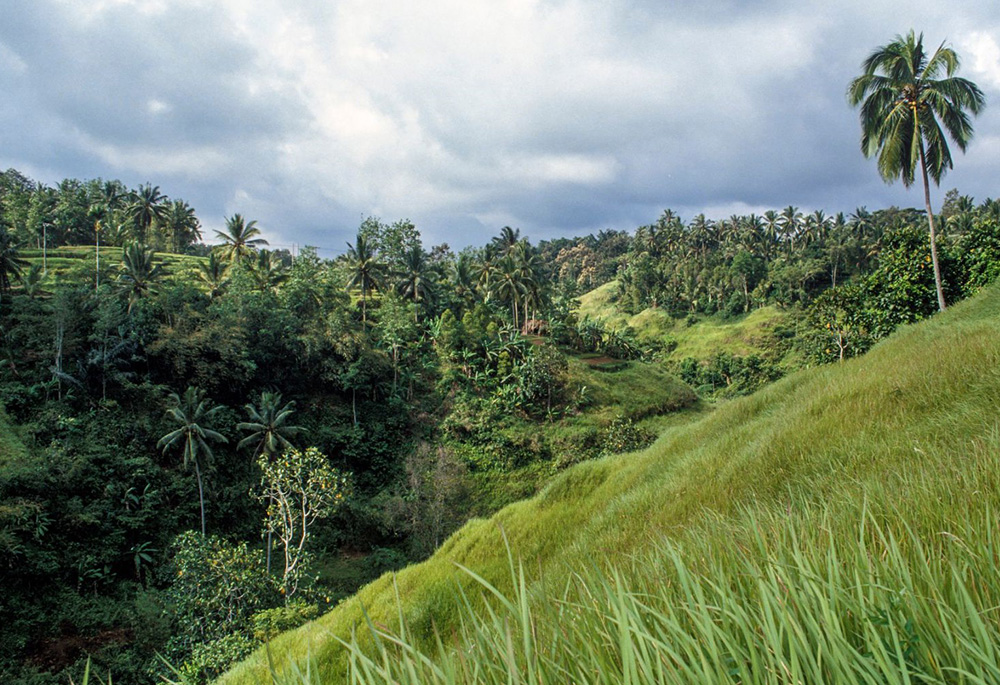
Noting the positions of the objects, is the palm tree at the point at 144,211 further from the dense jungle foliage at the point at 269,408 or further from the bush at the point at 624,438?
the bush at the point at 624,438

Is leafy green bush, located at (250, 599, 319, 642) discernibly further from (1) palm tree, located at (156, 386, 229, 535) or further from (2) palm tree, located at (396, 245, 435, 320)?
(2) palm tree, located at (396, 245, 435, 320)

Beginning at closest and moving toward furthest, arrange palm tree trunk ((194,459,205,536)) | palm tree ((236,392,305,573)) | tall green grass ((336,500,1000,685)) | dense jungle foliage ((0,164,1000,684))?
1. tall green grass ((336,500,1000,685))
2. dense jungle foliage ((0,164,1000,684))
3. palm tree trunk ((194,459,205,536))
4. palm tree ((236,392,305,573))

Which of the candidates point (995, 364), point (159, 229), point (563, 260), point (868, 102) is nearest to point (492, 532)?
point (995, 364)

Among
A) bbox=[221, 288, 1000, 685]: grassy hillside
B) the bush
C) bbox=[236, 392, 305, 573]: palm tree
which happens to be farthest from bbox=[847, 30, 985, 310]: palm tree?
bbox=[236, 392, 305, 573]: palm tree

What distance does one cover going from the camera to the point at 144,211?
71.6m

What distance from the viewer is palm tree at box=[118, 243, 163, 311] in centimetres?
3956

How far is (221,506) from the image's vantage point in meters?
34.8

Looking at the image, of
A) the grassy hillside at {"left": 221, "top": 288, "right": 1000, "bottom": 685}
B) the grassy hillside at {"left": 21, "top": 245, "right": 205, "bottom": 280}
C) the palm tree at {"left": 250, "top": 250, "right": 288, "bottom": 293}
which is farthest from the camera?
the grassy hillside at {"left": 21, "top": 245, "right": 205, "bottom": 280}

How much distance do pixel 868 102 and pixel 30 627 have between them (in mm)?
43693

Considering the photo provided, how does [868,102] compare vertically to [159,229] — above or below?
below

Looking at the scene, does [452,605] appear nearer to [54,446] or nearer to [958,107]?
[958,107]

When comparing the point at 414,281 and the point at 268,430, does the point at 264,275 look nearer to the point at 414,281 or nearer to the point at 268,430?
the point at 414,281

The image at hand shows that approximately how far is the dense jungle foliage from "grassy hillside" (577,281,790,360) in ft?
3.68

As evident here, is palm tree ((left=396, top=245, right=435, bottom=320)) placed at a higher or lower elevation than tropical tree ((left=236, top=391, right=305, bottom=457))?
higher
